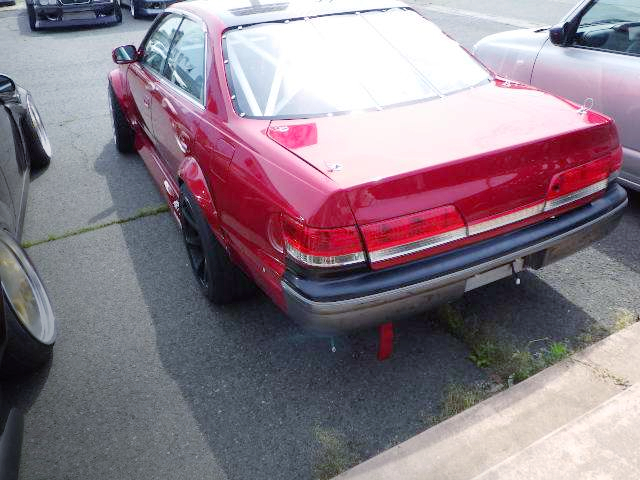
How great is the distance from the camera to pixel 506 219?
235 centimetres

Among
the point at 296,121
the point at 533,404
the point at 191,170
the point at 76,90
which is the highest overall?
the point at 296,121

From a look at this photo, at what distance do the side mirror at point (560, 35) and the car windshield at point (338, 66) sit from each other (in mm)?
1306

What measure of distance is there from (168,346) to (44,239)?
1.74m

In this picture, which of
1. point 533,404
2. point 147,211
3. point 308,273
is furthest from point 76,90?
point 533,404

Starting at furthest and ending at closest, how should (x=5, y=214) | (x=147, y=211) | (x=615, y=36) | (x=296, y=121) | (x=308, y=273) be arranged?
(x=147, y=211)
(x=615, y=36)
(x=5, y=214)
(x=296, y=121)
(x=308, y=273)

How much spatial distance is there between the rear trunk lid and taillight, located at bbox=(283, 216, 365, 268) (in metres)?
0.08

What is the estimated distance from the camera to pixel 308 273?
217 centimetres

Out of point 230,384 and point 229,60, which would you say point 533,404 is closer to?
point 230,384

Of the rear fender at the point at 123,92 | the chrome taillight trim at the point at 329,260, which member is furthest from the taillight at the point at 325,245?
the rear fender at the point at 123,92

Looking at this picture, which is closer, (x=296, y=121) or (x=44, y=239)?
(x=296, y=121)

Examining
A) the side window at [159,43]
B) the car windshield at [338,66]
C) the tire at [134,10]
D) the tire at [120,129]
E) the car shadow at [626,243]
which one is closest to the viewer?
the car windshield at [338,66]

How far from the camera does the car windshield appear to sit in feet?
8.75

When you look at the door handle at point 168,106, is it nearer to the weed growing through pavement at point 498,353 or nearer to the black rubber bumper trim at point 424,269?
the black rubber bumper trim at point 424,269

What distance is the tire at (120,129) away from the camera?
16.8 feet
